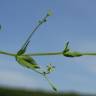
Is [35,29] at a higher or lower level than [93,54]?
higher

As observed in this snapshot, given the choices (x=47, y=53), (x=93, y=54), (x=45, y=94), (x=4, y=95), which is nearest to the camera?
(x=93, y=54)

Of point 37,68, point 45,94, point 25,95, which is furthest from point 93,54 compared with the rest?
point 45,94

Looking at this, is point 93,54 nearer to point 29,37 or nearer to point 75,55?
point 75,55

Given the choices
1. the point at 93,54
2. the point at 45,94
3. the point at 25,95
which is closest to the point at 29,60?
the point at 93,54

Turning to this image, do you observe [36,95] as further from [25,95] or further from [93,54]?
[93,54]

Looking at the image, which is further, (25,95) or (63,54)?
(25,95)

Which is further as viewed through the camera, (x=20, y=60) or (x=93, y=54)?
(x=20, y=60)

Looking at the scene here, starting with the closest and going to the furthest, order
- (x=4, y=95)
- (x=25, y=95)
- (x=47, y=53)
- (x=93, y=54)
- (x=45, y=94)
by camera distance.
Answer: (x=93, y=54), (x=47, y=53), (x=4, y=95), (x=25, y=95), (x=45, y=94)

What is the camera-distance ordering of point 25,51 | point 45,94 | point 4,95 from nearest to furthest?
point 25,51 < point 4,95 < point 45,94

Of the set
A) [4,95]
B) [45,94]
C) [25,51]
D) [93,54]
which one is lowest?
[93,54]
